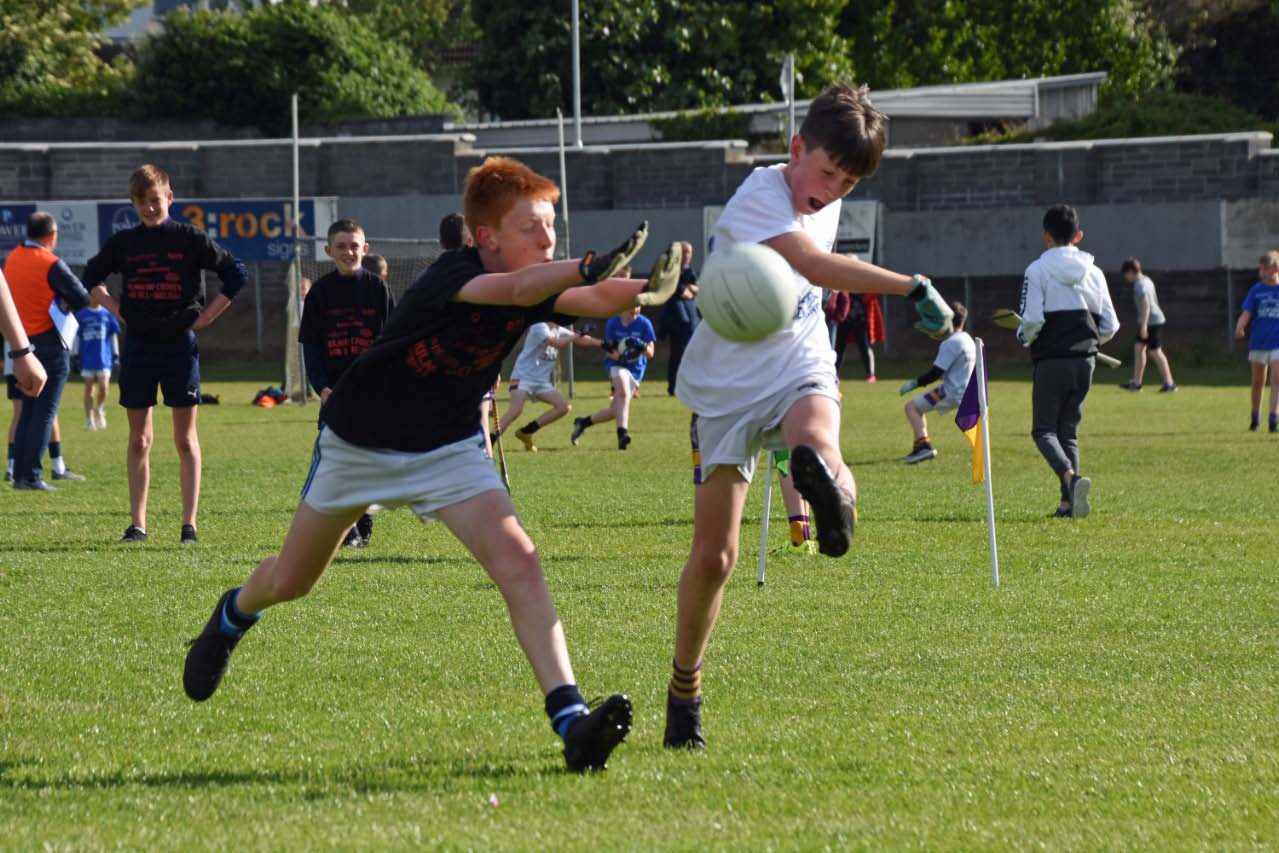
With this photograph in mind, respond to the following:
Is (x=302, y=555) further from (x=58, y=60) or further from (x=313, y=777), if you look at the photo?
(x=58, y=60)

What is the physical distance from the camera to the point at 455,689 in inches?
272

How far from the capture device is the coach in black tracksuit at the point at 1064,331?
12891 mm

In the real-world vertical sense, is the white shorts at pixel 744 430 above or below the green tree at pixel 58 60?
below

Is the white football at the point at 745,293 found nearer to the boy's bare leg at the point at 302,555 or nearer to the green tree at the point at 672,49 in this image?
the boy's bare leg at the point at 302,555

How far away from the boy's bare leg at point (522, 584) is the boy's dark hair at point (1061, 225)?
26.7 feet

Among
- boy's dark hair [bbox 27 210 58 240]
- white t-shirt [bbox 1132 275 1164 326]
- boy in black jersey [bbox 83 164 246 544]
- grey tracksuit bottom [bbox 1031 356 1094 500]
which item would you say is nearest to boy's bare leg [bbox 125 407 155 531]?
boy in black jersey [bbox 83 164 246 544]

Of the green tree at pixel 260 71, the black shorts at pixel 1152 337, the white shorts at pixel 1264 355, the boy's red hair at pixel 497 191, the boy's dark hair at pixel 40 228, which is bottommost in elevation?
the white shorts at pixel 1264 355

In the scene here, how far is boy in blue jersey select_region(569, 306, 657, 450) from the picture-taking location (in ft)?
62.3

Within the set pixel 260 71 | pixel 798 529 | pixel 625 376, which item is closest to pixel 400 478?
pixel 798 529

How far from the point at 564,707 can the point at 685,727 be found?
58cm

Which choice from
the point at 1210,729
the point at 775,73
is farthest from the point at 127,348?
the point at 775,73

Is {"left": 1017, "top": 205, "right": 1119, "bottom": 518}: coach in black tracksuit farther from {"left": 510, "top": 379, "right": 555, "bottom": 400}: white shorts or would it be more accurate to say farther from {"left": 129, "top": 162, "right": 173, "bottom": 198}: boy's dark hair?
{"left": 510, "top": 379, "right": 555, "bottom": 400}: white shorts

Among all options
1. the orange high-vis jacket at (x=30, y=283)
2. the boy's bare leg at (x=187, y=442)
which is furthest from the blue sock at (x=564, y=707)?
the orange high-vis jacket at (x=30, y=283)

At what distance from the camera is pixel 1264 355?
66.4 ft
